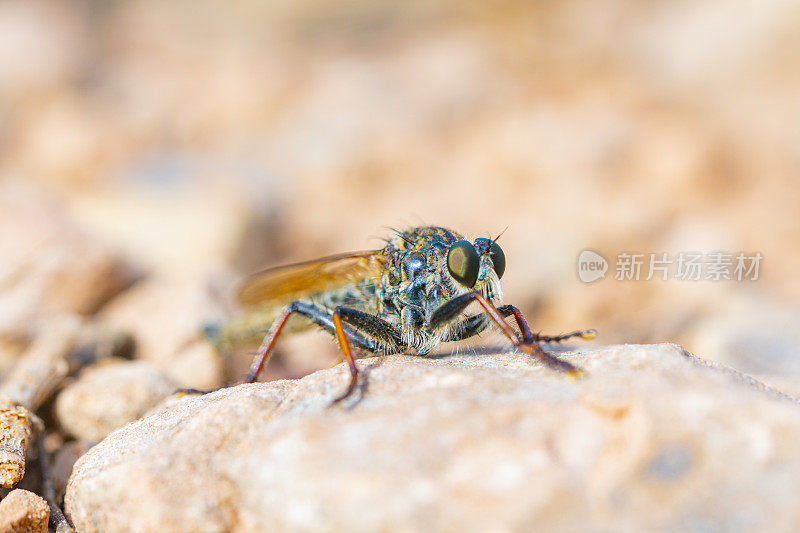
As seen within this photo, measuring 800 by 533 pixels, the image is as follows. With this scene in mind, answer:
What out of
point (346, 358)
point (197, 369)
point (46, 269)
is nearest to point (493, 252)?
point (346, 358)

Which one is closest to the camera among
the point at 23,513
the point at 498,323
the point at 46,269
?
the point at 23,513

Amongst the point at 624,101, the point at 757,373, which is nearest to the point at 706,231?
the point at 624,101

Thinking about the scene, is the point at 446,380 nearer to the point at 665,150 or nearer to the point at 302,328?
the point at 302,328

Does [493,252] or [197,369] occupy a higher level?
[493,252]

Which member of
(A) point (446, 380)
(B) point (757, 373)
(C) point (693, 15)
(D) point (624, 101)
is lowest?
(B) point (757, 373)

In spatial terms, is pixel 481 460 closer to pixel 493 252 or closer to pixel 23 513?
pixel 493 252

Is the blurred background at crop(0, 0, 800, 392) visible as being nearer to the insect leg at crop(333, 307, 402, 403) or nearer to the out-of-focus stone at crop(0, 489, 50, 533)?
the insect leg at crop(333, 307, 402, 403)

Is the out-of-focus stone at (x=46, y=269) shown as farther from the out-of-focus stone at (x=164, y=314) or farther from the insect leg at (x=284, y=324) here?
the insect leg at (x=284, y=324)
